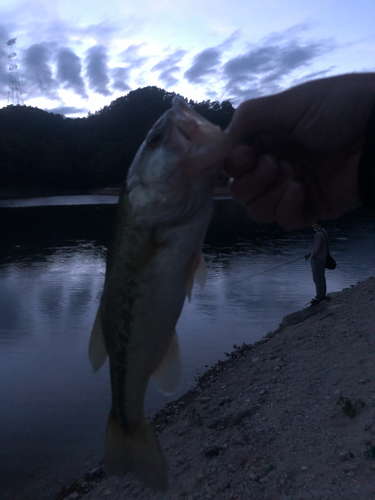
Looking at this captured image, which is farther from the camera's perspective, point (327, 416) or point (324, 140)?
point (327, 416)

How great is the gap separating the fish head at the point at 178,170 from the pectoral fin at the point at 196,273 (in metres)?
0.24

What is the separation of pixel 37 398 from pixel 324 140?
7.91 metres

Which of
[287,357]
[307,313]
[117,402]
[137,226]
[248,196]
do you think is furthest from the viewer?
[307,313]

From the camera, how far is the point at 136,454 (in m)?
2.45

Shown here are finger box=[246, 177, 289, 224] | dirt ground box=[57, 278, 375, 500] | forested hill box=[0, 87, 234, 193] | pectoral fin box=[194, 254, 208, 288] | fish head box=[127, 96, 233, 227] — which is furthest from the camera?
forested hill box=[0, 87, 234, 193]

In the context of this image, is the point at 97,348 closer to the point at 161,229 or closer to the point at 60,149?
the point at 161,229

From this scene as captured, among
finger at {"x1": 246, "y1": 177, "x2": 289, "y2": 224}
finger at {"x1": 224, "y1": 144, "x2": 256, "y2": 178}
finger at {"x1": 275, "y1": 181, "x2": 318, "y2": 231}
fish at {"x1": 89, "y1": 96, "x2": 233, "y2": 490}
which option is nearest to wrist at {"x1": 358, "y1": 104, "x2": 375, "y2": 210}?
finger at {"x1": 275, "y1": 181, "x2": 318, "y2": 231}

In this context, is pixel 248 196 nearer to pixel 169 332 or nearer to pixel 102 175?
pixel 169 332

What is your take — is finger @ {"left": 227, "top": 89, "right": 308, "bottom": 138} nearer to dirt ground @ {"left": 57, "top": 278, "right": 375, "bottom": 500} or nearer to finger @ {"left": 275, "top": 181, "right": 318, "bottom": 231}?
finger @ {"left": 275, "top": 181, "right": 318, "bottom": 231}

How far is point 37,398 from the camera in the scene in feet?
27.7

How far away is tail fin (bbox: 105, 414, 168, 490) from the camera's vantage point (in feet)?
7.92

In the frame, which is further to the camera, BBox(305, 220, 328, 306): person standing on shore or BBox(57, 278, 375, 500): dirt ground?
BBox(305, 220, 328, 306): person standing on shore

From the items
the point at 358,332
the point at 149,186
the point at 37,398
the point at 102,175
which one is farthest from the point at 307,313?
the point at 102,175

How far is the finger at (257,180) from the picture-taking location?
9.05ft
